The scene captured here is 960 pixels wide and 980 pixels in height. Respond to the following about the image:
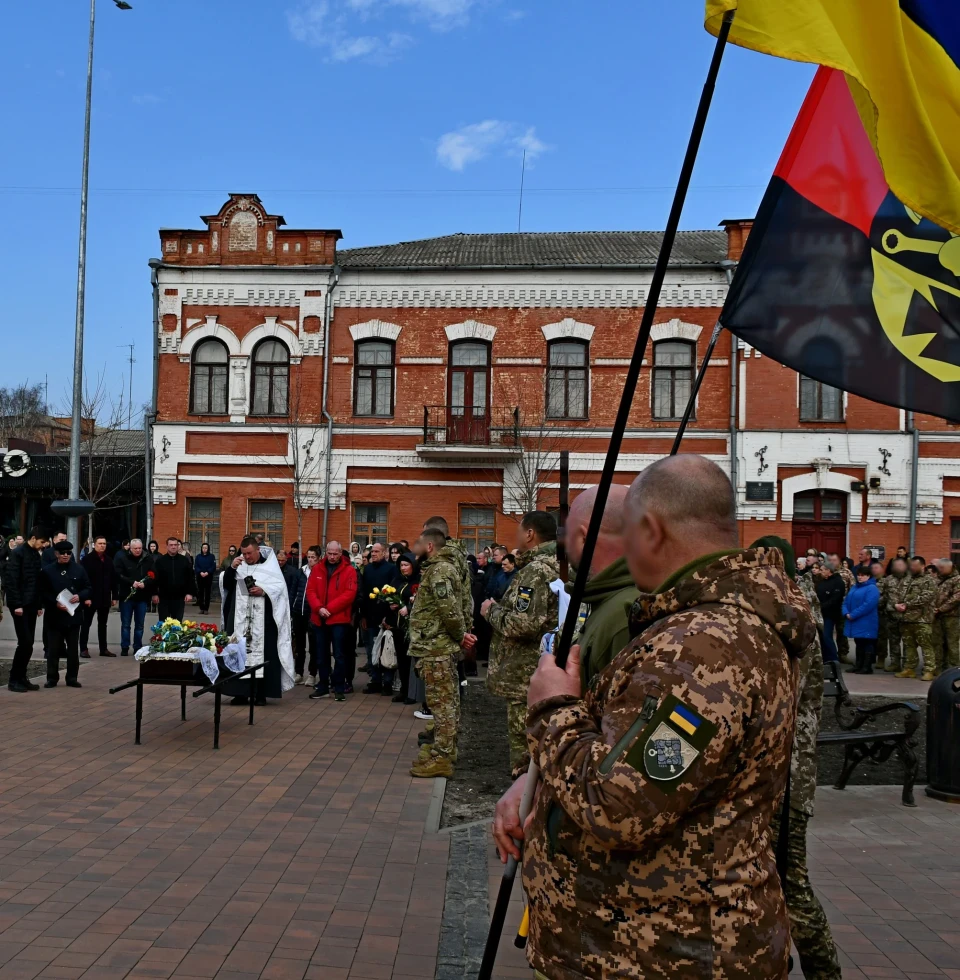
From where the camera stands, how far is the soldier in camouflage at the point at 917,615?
15.6 m

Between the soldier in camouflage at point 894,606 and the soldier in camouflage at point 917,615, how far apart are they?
0.36ft

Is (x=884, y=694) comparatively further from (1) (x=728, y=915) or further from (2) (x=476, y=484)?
(2) (x=476, y=484)

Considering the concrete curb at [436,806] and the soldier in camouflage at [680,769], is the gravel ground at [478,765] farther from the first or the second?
the soldier in camouflage at [680,769]

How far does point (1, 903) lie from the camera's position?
16.9 ft

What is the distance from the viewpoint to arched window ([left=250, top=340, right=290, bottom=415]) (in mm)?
27750

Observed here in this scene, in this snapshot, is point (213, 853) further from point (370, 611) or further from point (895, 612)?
point (895, 612)

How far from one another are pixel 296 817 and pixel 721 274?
23046mm

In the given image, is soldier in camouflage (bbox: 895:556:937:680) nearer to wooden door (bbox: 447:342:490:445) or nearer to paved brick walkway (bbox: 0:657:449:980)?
paved brick walkway (bbox: 0:657:449:980)

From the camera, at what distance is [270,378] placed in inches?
1095

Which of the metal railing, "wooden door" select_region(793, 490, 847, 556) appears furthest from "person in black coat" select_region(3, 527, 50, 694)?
"wooden door" select_region(793, 490, 847, 556)

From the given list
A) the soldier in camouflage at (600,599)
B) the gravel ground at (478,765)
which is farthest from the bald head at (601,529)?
the gravel ground at (478,765)

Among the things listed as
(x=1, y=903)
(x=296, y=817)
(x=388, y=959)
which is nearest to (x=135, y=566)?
(x=296, y=817)

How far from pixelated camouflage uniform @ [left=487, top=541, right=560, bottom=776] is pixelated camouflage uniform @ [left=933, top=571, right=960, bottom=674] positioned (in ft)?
35.1

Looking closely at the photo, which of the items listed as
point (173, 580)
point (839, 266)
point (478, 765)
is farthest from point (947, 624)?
point (173, 580)
